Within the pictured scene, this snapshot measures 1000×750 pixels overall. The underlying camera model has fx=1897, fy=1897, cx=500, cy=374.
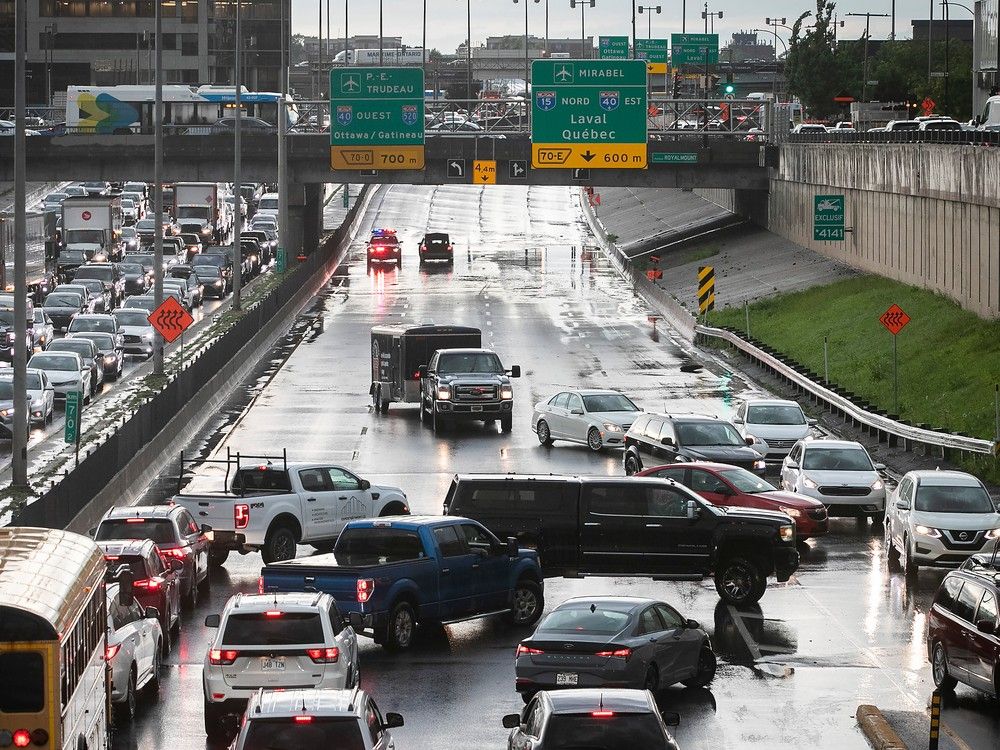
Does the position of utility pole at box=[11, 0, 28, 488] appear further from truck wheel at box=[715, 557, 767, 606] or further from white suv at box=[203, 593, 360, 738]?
white suv at box=[203, 593, 360, 738]

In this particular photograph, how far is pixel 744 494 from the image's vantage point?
3058cm

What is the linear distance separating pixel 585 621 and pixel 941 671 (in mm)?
3940

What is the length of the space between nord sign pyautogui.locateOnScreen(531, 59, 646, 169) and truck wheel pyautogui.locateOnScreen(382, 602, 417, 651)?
153 ft

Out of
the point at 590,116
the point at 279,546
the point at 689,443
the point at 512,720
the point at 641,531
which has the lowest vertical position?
the point at 279,546

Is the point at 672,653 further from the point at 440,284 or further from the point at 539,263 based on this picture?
the point at 539,263

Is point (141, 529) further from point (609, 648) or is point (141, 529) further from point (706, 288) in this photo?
point (706, 288)

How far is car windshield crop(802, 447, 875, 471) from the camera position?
33.8 meters

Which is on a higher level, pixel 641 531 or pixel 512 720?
pixel 512 720

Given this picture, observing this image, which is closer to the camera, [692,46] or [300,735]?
[300,735]

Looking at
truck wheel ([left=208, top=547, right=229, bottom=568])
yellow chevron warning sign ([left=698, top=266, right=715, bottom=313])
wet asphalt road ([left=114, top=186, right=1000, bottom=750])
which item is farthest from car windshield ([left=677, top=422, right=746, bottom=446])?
yellow chevron warning sign ([left=698, top=266, right=715, bottom=313])

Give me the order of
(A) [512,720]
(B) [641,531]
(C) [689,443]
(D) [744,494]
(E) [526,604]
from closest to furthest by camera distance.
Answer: (A) [512,720] → (E) [526,604] → (B) [641,531] → (D) [744,494] → (C) [689,443]

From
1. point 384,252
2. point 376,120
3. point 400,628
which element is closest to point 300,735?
point 400,628

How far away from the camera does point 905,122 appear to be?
248ft

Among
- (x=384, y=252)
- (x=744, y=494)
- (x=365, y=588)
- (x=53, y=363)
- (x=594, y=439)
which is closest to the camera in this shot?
(x=365, y=588)
